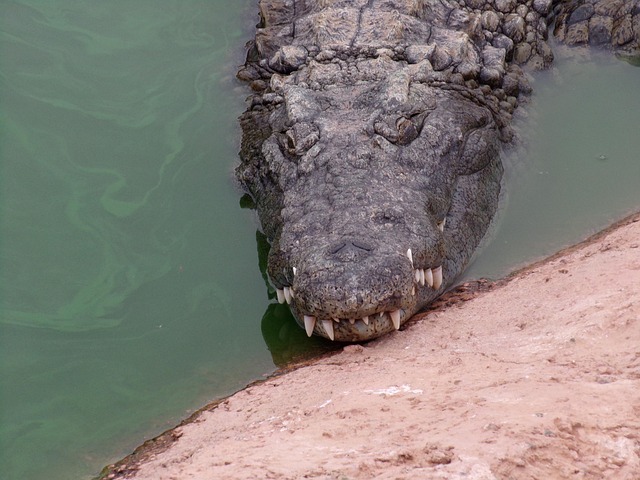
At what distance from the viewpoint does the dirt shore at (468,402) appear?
8.79 feet

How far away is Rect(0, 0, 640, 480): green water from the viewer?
4429 millimetres

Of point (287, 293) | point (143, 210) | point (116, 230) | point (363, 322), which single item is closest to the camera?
point (363, 322)

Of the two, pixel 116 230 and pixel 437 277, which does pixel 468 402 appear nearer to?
pixel 437 277

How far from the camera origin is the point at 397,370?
12.4ft

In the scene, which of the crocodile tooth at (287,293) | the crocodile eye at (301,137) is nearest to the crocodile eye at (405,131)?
the crocodile eye at (301,137)

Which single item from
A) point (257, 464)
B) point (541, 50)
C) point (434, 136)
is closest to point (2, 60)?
point (434, 136)

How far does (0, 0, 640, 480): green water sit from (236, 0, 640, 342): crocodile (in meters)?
0.32

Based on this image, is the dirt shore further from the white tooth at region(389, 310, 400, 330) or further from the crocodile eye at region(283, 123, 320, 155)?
the crocodile eye at region(283, 123, 320, 155)

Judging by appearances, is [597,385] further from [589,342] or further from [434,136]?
[434,136]

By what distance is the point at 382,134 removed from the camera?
4957mm

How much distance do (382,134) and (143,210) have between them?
183cm

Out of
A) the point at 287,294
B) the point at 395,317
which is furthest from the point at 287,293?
the point at 395,317

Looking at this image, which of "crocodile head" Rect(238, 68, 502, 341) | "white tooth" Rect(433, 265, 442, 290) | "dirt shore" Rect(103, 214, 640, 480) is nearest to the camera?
"dirt shore" Rect(103, 214, 640, 480)

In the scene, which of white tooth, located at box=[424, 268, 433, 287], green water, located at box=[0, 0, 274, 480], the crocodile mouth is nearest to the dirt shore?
the crocodile mouth
